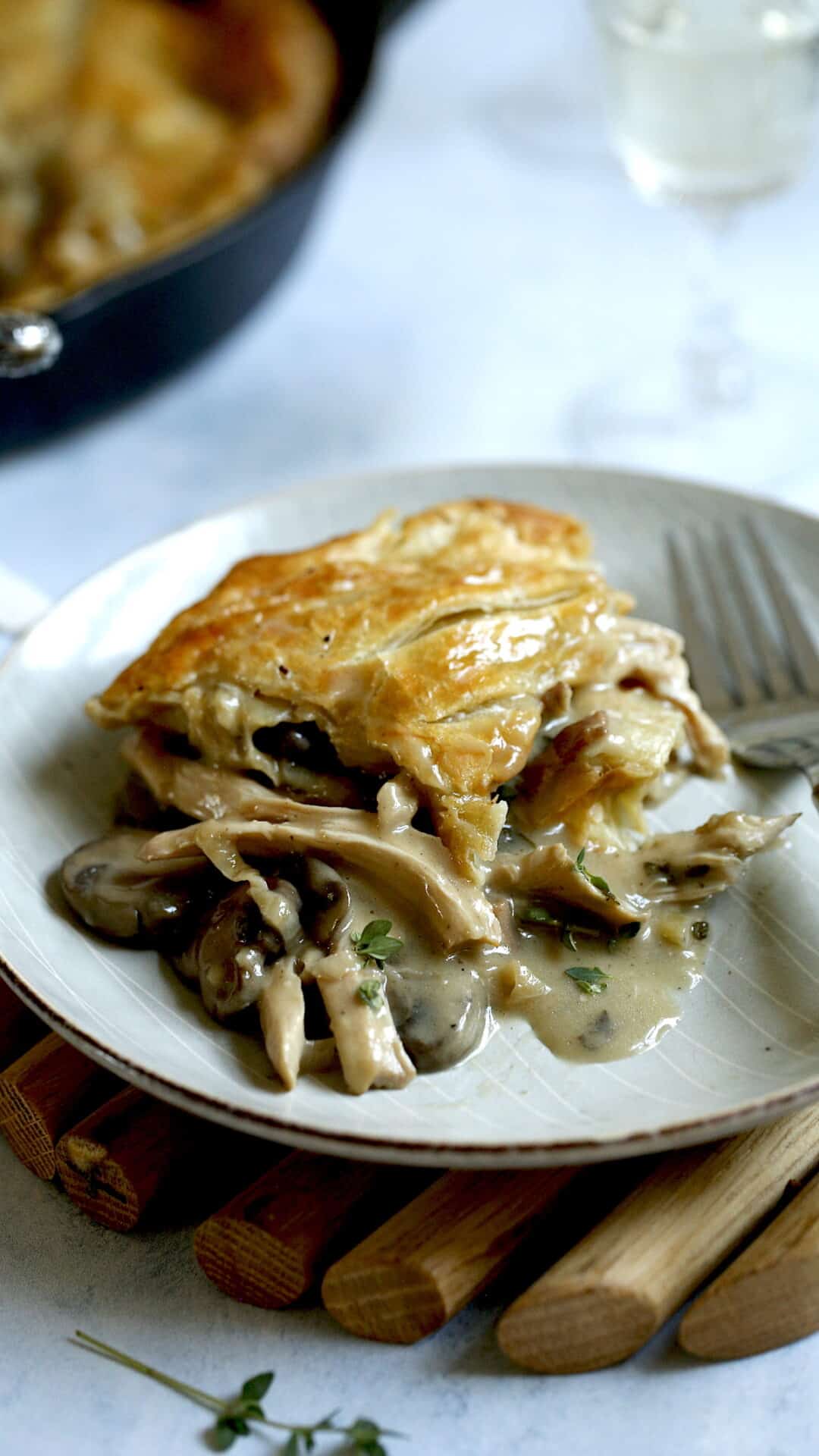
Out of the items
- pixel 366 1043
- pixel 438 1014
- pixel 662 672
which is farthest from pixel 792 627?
pixel 366 1043

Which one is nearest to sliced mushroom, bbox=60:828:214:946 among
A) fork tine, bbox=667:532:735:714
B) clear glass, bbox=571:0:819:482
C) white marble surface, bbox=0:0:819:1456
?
white marble surface, bbox=0:0:819:1456

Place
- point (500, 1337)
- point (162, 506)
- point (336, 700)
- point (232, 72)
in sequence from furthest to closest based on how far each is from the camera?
point (232, 72), point (162, 506), point (336, 700), point (500, 1337)

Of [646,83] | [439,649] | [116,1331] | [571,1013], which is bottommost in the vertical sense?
[116,1331]

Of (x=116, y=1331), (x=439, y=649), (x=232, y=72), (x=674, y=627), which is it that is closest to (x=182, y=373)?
(x=232, y=72)

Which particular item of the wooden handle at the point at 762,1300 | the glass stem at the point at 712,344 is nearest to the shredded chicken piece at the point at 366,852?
the wooden handle at the point at 762,1300

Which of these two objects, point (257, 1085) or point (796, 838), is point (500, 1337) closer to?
point (257, 1085)

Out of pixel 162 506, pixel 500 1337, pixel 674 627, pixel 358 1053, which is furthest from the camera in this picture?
pixel 162 506

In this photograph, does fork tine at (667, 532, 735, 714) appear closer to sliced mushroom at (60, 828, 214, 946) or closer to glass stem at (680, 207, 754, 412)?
sliced mushroom at (60, 828, 214, 946)
